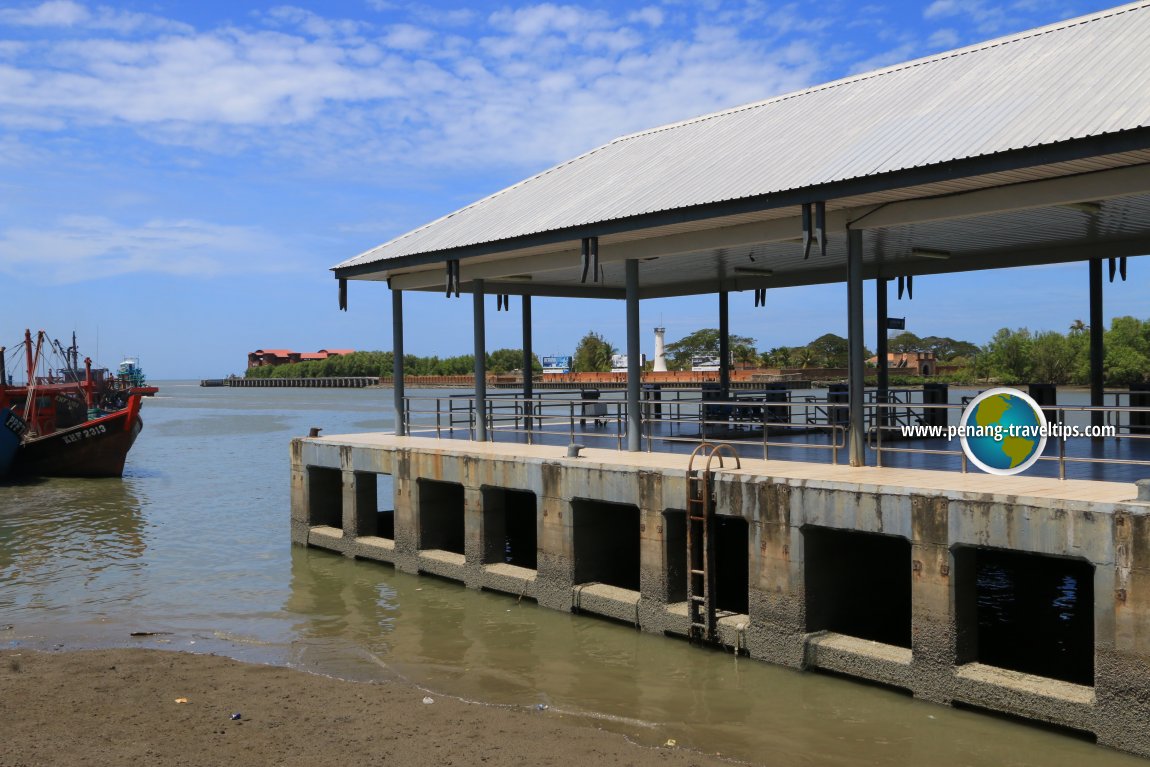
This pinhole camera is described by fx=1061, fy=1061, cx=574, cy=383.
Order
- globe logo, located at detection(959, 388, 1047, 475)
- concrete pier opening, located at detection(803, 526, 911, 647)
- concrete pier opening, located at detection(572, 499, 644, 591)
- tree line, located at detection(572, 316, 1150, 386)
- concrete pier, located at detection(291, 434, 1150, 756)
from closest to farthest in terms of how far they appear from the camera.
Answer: concrete pier, located at detection(291, 434, 1150, 756) < globe logo, located at detection(959, 388, 1047, 475) < concrete pier opening, located at detection(803, 526, 911, 647) < concrete pier opening, located at detection(572, 499, 644, 591) < tree line, located at detection(572, 316, 1150, 386)

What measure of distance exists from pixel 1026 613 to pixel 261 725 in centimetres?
1031

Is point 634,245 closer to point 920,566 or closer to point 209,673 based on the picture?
point 920,566

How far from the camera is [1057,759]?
31.9 feet

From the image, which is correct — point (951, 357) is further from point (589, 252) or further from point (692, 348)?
point (589, 252)

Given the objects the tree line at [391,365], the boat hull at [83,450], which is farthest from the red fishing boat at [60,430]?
the tree line at [391,365]

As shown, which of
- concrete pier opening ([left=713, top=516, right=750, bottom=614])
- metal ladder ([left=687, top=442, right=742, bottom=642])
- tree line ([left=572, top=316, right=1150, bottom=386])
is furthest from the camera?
tree line ([left=572, top=316, right=1150, bottom=386])

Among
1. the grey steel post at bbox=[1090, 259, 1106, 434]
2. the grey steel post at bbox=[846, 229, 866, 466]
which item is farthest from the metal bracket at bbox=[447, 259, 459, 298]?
the grey steel post at bbox=[1090, 259, 1106, 434]

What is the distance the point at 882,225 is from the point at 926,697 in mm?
6045

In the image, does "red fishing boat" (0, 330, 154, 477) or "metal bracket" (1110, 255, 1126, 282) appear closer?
"metal bracket" (1110, 255, 1126, 282)

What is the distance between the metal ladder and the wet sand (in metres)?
2.89

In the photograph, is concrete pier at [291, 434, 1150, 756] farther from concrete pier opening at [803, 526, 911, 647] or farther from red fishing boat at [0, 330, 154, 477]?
red fishing boat at [0, 330, 154, 477]

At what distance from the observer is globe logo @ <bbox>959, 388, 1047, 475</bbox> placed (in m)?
11.4

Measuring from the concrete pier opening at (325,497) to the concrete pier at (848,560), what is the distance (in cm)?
161

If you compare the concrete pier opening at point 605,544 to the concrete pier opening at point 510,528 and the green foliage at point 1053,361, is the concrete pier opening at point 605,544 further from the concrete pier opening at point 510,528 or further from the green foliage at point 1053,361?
the green foliage at point 1053,361
